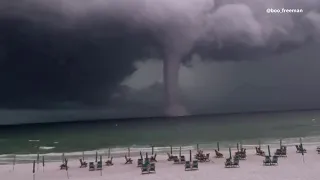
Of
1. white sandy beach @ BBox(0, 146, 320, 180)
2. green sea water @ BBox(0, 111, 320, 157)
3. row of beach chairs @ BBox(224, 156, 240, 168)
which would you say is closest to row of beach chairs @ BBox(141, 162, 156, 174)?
white sandy beach @ BBox(0, 146, 320, 180)

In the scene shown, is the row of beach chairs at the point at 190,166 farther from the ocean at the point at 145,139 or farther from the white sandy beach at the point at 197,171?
the ocean at the point at 145,139

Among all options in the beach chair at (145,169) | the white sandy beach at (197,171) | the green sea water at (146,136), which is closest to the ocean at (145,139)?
the green sea water at (146,136)

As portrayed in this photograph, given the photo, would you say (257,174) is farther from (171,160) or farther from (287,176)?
(171,160)

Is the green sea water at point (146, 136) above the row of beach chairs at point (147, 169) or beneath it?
above

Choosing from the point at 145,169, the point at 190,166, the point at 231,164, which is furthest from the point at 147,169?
the point at 231,164

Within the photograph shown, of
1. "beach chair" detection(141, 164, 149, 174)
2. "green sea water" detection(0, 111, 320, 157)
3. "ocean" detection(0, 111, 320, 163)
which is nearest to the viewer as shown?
"beach chair" detection(141, 164, 149, 174)

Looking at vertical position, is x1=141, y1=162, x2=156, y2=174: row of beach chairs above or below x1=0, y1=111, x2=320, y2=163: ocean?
below

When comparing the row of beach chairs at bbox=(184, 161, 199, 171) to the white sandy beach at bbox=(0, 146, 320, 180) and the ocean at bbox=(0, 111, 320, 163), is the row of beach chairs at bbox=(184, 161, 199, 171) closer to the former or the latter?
the white sandy beach at bbox=(0, 146, 320, 180)

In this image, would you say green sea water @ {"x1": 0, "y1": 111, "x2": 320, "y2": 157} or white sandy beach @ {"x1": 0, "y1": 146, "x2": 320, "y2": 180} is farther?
green sea water @ {"x1": 0, "y1": 111, "x2": 320, "y2": 157}

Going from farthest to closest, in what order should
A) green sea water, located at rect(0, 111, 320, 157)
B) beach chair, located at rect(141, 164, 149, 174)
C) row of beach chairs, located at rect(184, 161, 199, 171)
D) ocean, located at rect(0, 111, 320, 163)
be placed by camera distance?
green sea water, located at rect(0, 111, 320, 157) → ocean, located at rect(0, 111, 320, 163) → row of beach chairs, located at rect(184, 161, 199, 171) → beach chair, located at rect(141, 164, 149, 174)
